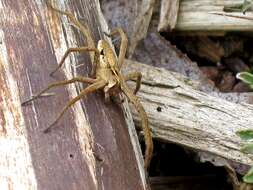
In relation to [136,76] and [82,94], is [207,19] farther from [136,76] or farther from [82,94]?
[82,94]

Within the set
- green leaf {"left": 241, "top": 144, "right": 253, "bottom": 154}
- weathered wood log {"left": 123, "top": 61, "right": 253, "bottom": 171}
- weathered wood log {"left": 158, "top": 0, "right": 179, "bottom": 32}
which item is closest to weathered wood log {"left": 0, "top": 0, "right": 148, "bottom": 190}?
weathered wood log {"left": 123, "top": 61, "right": 253, "bottom": 171}

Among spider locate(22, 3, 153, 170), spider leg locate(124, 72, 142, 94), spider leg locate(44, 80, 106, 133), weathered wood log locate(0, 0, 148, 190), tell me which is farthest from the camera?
spider leg locate(124, 72, 142, 94)

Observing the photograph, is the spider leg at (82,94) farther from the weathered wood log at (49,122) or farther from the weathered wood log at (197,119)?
the weathered wood log at (197,119)

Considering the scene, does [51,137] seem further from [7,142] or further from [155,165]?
[155,165]

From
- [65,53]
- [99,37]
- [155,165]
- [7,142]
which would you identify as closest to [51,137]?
[7,142]

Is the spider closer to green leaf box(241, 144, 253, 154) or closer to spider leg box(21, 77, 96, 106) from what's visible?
spider leg box(21, 77, 96, 106)

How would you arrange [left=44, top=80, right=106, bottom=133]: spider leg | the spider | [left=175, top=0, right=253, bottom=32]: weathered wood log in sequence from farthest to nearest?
[left=175, top=0, right=253, bottom=32]: weathered wood log, the spider, [left=44, top=80, right=106, bottom=133]: spider leg
